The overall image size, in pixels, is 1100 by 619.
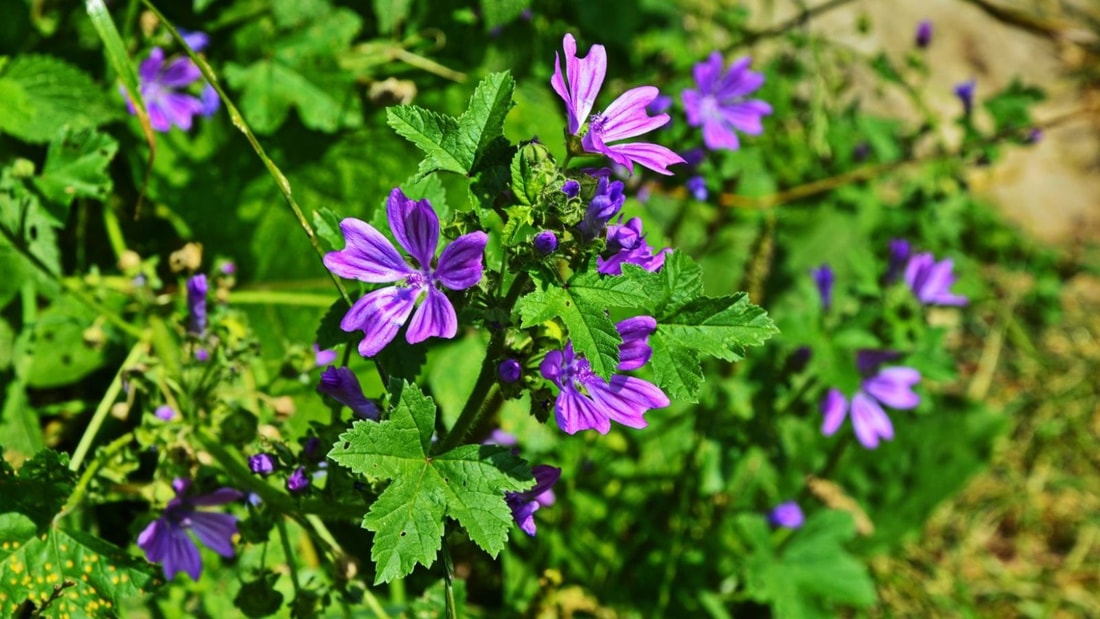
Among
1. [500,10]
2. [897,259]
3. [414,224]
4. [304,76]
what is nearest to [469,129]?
[414,224]

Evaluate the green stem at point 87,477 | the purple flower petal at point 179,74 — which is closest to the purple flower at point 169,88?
the purple flower petal at point 179,74

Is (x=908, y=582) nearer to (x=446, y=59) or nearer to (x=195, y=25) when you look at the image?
(x=446, y=59)

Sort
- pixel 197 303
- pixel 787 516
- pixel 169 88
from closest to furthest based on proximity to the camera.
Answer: pixel 197 303, pixel 169 88, pixel 787 516

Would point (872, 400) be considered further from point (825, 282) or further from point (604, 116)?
point (604, 116)

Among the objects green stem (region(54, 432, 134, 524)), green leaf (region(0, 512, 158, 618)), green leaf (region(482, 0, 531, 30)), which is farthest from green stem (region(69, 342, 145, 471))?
green leaf (region(482, 0, 531, 30))

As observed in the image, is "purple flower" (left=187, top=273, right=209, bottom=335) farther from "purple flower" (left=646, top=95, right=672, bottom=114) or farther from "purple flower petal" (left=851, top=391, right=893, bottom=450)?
"purple flower petal" (left=851, top=391, right=893, bottom=450)

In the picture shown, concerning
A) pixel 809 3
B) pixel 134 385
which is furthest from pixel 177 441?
pixel 809 3
